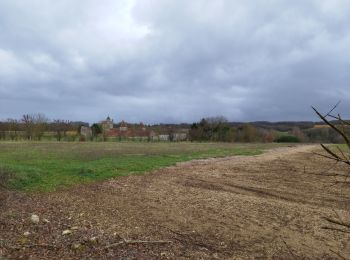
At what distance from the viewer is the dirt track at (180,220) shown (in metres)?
7.73

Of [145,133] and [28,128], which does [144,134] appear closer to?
[145,133]

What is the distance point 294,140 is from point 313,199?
215 ft

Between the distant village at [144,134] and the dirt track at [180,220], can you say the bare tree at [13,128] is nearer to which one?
the distant village at [144,134]

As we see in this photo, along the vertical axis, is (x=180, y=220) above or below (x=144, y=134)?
below

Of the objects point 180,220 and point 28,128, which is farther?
point 28,128

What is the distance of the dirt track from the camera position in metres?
7.73

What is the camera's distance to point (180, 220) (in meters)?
9.79

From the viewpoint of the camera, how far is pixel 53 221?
9359mm

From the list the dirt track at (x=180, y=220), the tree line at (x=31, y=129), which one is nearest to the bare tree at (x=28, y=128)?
the tree line at (x=31, y=129)

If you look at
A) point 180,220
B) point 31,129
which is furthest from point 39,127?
point 180,220

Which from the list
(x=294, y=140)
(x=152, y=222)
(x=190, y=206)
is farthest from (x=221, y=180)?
(x=294, y=140)

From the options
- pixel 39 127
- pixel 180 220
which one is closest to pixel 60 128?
pixel 39 127

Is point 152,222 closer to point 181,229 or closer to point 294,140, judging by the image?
point 181,229

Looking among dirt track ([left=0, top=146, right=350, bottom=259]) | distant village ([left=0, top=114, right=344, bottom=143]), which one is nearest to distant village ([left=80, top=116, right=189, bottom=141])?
distant village ([left=0, top=114, right=344, bottom=143])
